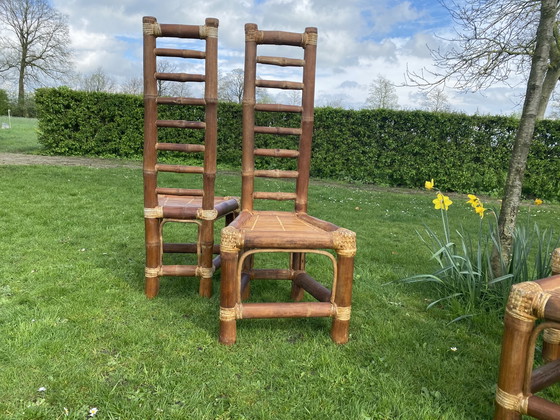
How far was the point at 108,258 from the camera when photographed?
12.9 feet

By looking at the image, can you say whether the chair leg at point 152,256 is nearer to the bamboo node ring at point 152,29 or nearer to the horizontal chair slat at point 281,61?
the bamboo node ring at point 152,29

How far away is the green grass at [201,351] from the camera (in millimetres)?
1951

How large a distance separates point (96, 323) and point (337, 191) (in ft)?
22.9

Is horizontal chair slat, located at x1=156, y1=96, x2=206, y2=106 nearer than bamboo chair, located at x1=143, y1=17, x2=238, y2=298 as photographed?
No

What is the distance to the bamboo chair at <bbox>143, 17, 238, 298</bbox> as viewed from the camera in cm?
289

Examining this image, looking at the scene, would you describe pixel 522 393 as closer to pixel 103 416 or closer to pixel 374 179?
pixel 103 416

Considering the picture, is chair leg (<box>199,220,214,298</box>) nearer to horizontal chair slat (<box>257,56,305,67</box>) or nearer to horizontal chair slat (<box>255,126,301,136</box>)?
horizontal chair slat (<box>255,126,301,136</box>)

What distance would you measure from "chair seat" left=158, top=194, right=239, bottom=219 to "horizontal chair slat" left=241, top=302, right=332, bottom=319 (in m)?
0.87

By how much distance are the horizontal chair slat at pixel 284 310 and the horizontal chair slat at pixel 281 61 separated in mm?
1718

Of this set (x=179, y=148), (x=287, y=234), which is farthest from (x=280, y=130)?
(x=287, y=234)

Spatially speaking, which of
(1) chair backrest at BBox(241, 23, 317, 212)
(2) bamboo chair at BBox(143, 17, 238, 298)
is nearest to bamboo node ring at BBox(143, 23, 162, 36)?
(2) bamboo chair at BBox(143, 17, 238, 298)

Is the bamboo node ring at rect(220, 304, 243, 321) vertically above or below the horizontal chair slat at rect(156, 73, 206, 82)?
below

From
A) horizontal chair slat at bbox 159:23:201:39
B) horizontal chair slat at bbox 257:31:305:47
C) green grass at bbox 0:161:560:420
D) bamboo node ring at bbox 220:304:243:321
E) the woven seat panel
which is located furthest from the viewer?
horizontal chair slat at bbox 257:31:305:47

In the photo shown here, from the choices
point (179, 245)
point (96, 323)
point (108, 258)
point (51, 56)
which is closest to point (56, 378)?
point (96, 323)
